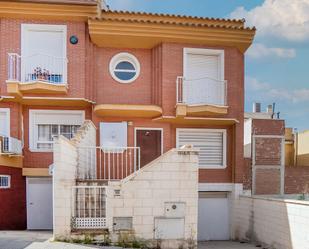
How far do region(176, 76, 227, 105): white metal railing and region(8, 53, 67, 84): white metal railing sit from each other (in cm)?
468

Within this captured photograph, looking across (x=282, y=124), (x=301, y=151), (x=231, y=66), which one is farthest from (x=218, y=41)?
(x=301, y=151)

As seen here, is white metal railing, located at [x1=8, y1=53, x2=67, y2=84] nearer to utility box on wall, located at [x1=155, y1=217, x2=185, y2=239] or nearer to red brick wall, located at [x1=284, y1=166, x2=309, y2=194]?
utility box on wall, located at [x1=155, y1=217, x2=185, y2=239]

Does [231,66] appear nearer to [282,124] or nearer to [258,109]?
[282,124]

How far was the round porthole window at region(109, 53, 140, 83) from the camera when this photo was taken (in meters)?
13.8

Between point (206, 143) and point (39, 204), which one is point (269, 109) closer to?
point (206, 143)

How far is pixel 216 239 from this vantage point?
13875 mm

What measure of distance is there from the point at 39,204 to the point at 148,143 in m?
5.22

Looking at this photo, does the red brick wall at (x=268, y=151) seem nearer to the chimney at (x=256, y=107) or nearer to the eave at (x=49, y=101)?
the eave at (x=49, y=101)

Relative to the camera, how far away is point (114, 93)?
1366 centimetres

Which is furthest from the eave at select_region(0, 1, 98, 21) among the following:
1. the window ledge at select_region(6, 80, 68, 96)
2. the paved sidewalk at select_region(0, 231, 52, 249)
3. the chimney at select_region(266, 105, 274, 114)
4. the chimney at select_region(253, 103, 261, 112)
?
the chimney at select_region(266, 105, 274, 114)

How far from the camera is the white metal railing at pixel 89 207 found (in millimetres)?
9047

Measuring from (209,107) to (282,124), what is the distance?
505 cm

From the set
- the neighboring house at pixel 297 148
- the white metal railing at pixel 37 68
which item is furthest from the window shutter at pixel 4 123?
the neighboring house at pixel 297 148

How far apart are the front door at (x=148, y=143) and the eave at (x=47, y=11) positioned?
205 inches
